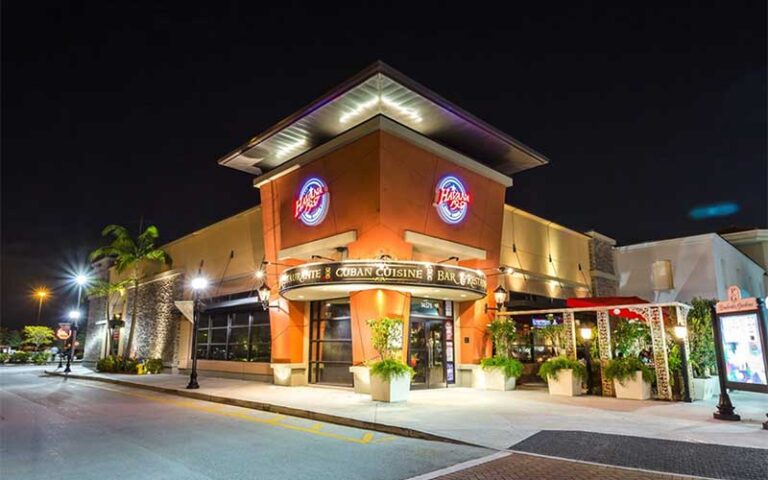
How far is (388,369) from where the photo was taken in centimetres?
1331

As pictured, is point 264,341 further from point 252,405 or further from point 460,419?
point 460,419

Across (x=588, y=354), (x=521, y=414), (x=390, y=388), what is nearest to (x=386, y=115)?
(x=390, y=388)

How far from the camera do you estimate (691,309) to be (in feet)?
50.8

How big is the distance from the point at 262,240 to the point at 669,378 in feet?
55.3

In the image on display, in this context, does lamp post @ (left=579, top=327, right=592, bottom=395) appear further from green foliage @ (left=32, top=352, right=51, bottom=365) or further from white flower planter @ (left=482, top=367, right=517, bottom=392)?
green foliage @ (left=32, top=352, right=51, bottom=365)

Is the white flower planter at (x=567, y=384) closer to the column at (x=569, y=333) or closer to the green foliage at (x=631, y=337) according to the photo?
the column at (x=569, y=333)

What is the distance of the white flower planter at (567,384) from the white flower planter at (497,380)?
192 centimetres

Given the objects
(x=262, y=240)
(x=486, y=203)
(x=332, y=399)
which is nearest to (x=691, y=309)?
(x=486, y=203)

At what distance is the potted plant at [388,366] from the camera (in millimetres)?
13289

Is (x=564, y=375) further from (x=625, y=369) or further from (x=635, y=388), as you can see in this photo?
(x=635, y=388)

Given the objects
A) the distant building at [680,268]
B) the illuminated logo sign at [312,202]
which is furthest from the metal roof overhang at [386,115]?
the distant building at [680,268]

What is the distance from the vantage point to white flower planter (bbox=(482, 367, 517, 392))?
Answer: 16766mm

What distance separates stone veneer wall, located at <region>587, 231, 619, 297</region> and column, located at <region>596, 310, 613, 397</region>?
12934mm

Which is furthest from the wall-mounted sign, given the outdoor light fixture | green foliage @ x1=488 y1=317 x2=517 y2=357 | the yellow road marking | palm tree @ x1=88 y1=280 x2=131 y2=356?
palm tree @ x1=88 y1=280 x2=131 y2=356
